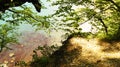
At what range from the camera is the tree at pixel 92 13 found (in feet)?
44.5

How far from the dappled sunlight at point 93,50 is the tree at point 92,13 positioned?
153 cm

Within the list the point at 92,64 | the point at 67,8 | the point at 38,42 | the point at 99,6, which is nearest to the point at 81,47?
the point at 92,64

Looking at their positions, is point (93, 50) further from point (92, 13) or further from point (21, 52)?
point (21, 52)

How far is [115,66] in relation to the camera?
8.52m

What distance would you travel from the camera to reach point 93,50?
10695 millimetres

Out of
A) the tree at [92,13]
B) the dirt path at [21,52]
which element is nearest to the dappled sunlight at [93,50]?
the tree at [92,13]

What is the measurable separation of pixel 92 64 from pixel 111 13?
7005 mm

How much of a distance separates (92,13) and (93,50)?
3436mm

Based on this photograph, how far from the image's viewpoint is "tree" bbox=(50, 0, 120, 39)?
44.5ft

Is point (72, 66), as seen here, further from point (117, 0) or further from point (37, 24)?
point (117, 0)

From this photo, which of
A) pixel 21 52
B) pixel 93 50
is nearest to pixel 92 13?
pixel 93 50

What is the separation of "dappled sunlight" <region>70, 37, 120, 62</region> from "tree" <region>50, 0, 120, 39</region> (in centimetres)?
153

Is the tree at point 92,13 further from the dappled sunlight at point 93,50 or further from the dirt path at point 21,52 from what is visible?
the dirt path at point 21,52

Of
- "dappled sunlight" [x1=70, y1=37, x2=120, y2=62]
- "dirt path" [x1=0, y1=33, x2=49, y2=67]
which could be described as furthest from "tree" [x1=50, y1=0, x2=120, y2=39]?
"dirt path" [x1=0, y1=33, x2=49, y2=67]
